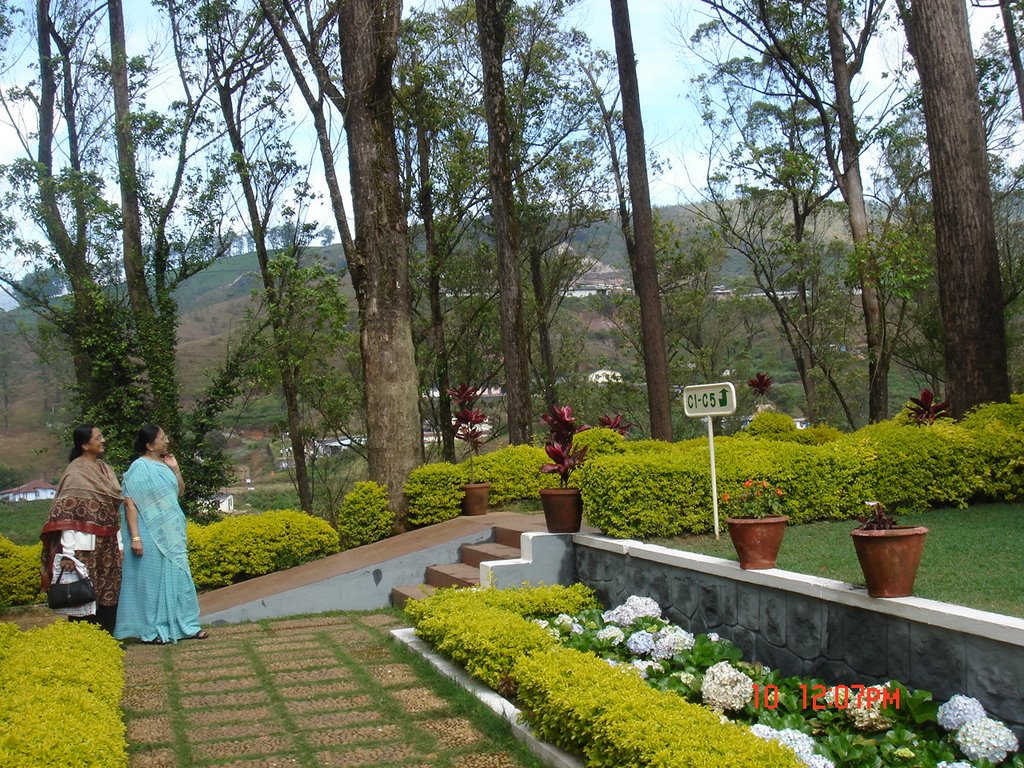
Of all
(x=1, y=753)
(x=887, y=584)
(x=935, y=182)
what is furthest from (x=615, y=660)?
(x=935, y=182)

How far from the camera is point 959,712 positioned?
3820mm

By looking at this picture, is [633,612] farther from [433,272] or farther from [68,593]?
[433,272]

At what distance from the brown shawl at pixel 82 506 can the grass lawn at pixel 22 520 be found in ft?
40.1

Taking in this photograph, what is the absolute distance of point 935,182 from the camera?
9391 mm

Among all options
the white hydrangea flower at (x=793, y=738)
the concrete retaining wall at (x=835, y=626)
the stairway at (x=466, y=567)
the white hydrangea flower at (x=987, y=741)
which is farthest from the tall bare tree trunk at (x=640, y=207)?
the white hydrangea flower at (x=987, y=741)

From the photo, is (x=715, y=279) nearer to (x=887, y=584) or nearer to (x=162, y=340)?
(x=162, y=340)

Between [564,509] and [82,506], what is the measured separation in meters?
3.62

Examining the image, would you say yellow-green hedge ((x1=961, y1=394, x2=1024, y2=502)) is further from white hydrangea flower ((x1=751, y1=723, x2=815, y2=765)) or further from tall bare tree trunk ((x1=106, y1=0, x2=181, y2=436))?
tall bare tree trunk ((x1=106, y1=0, x2=181, y2=436))

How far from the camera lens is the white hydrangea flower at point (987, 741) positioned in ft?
11.8

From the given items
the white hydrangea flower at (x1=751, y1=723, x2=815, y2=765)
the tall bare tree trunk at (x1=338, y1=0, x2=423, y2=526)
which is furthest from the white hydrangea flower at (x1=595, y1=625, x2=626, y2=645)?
the tall bare tree trunk at (x1=338, y1=0, x2=423, y2=526)

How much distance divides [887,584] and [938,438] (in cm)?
386

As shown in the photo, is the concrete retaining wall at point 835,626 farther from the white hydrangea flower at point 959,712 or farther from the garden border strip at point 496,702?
the garden border strip at point 496,702

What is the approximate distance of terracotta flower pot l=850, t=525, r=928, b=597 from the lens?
174 inches
